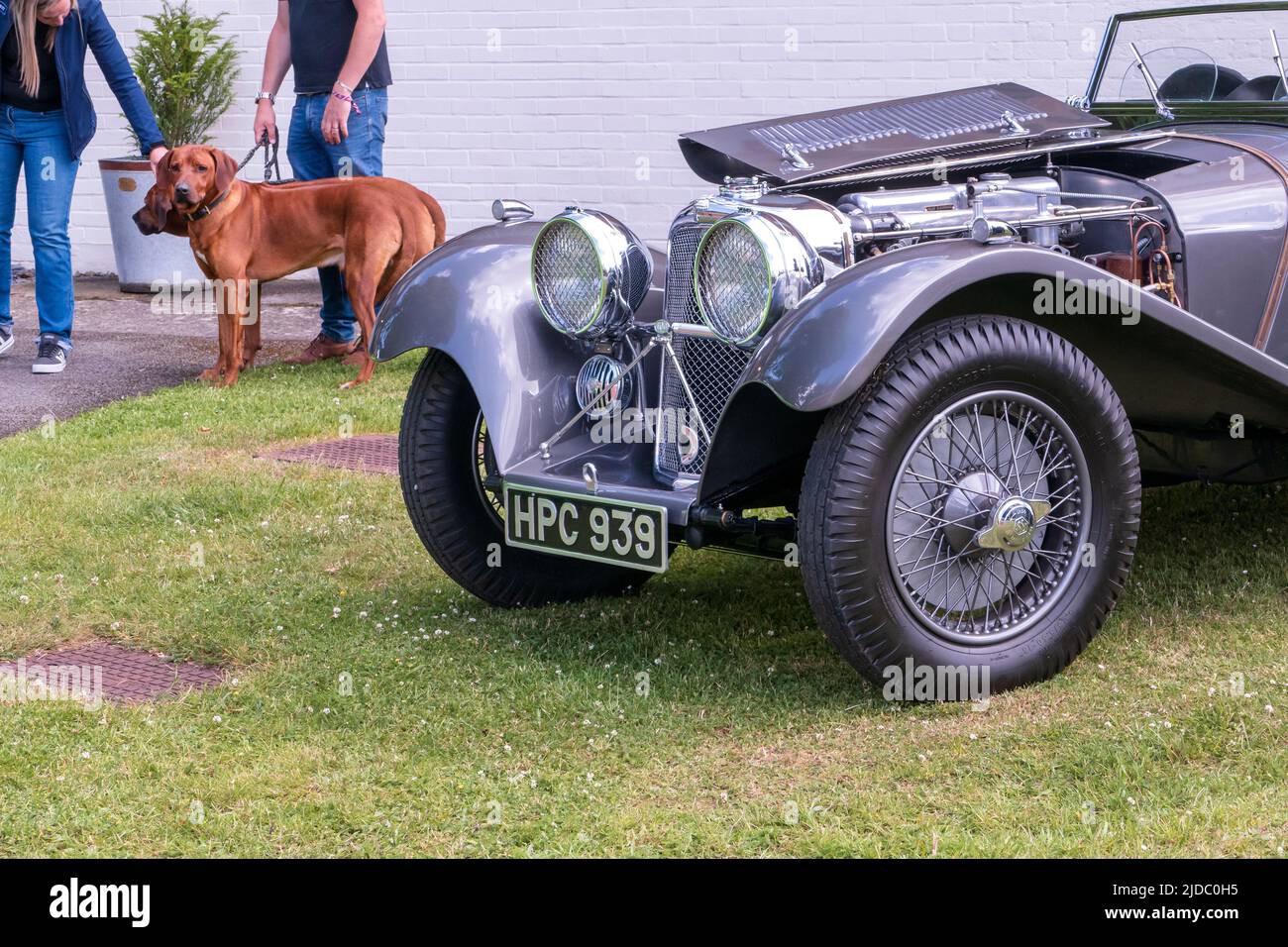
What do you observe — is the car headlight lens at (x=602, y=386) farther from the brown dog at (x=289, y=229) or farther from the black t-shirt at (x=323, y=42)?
the black t-shirt at (x=323, y=42)

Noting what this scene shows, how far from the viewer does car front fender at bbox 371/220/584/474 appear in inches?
144

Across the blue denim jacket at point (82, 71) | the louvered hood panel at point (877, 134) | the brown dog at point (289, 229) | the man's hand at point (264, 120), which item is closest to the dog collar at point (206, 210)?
the brown dog at point (289, 229)

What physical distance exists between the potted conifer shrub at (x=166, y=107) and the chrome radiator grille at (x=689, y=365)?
21.2 ft

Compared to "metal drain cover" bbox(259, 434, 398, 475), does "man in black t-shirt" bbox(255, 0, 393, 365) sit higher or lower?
higher

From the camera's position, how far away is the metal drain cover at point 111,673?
3529mm

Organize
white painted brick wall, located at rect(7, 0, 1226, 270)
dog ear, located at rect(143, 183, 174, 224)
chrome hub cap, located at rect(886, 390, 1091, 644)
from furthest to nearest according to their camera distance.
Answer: white painted brick wall, located at rect(7, 0, 1226, 270), dog ear, located at rect(143, 183, 174, 224), chrome hub cap, located at rect(886, 390, 1091, 644)

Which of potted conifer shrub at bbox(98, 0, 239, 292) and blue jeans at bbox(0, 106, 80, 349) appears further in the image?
potted conifer shrub at bbox(98, 0, 239, 292)

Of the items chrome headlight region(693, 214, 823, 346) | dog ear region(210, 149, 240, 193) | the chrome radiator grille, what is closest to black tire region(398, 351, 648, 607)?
the chrome radiator grille

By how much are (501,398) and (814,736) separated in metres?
1.13

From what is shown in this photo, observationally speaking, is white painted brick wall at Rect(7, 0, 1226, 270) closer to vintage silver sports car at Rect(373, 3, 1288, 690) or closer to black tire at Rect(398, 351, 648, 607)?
vintage silver sports car at Rect(373, 3, 1288, 690)

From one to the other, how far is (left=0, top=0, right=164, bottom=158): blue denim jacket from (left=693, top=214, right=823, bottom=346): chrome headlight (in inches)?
183

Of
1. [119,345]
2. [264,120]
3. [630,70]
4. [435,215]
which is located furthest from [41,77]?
[630,70]

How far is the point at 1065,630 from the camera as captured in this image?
3.37m
